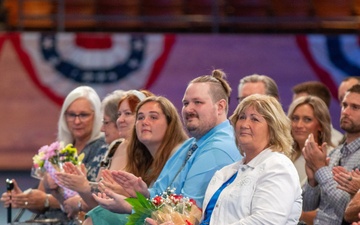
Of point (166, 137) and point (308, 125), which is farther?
point (308, 125)

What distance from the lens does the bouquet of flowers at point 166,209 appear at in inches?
229

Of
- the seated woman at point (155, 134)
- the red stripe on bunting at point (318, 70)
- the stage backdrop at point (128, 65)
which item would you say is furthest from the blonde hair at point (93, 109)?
the red stripe on bunting at point (318, 70)

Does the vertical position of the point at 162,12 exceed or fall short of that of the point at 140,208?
it exceeds it

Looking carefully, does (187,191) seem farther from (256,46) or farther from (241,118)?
(256,46)

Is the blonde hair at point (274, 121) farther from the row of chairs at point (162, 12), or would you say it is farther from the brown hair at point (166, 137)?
the row of chairs at point (162, 12)

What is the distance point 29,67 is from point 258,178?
8.51m

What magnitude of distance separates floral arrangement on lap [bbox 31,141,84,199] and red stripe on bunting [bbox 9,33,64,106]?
562 centimetres

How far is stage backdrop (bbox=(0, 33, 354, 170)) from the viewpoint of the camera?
13211mm

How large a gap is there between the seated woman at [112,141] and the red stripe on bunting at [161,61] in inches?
204

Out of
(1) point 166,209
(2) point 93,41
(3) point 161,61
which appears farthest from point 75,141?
(3) point 161,61

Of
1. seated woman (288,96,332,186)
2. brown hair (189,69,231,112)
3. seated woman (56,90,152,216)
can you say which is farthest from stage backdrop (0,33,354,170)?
brown hair (189,69,231,112)

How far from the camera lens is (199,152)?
21.0 ft

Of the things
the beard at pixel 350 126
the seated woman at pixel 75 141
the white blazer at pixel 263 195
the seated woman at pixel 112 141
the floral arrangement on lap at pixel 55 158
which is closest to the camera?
the white blazer at pixel 263 195

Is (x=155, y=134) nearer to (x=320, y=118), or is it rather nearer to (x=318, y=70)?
(x=320, y=118)
